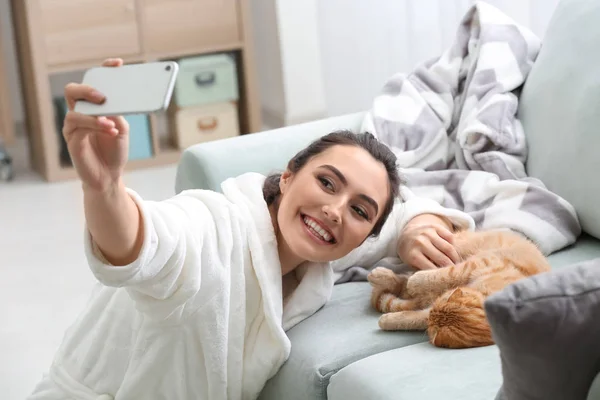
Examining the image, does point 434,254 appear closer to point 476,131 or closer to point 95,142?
point 476,131

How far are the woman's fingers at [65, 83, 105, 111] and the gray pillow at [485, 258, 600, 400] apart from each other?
0.53m

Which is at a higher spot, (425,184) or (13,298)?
(425,184)

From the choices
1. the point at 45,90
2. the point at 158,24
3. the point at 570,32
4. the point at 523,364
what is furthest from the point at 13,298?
the point at 523,364

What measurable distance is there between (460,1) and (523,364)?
2060 millimetres

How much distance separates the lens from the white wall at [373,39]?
3070 millimetres

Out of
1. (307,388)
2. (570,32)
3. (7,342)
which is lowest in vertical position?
(7,342)

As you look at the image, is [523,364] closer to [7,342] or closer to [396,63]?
[7,342]

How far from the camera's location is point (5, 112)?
4.22 metres

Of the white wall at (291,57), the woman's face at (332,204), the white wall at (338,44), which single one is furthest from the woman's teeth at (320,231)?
the white wall at (291,57)

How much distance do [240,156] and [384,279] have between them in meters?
0.50

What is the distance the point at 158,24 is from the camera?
150 inches

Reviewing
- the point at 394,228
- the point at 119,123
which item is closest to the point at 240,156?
the point at 394,228

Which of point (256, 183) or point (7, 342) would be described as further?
point (7, 342)

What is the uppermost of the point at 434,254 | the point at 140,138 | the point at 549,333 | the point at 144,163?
the point at 549,333
